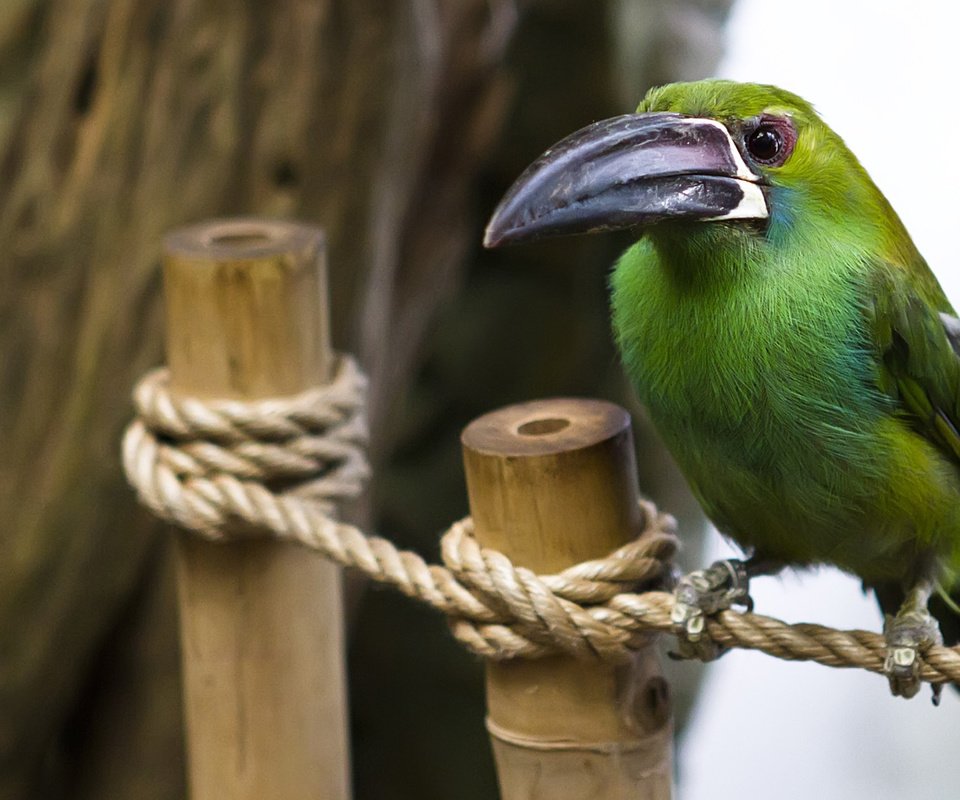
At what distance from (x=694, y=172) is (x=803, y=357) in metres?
0.24

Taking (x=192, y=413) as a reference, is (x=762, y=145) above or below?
above

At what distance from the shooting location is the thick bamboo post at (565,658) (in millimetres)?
1463

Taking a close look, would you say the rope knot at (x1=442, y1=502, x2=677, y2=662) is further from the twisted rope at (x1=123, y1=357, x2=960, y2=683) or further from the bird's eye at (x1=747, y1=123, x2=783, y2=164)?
the bird's eye at (x1=747, y1=123, x2=783, y2=164)

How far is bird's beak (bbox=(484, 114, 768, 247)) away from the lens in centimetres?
143

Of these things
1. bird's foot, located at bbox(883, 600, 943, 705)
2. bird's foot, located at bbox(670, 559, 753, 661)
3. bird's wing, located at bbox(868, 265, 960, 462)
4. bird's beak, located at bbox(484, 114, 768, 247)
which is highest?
bird's beak, located at bbox(484, 114, 768, 247)

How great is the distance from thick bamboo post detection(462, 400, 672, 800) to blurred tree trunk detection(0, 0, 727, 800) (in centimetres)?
110

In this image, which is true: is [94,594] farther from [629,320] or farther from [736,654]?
[736,654]

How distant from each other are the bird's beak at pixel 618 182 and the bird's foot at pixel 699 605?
15.5 inches

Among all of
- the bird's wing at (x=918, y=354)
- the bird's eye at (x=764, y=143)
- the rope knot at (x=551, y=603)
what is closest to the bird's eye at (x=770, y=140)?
the bird's eye at (x=764, y=143)

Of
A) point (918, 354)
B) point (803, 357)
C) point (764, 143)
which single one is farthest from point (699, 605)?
point (764, 143)

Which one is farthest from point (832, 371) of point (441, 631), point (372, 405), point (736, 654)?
point (736, 654)

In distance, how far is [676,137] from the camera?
1.48m

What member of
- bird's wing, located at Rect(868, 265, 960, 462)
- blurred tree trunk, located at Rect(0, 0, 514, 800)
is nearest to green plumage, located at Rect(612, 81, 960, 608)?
bird's wing, located at Rect(868, 265, 960, 462)

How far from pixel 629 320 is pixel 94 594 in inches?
49.3
